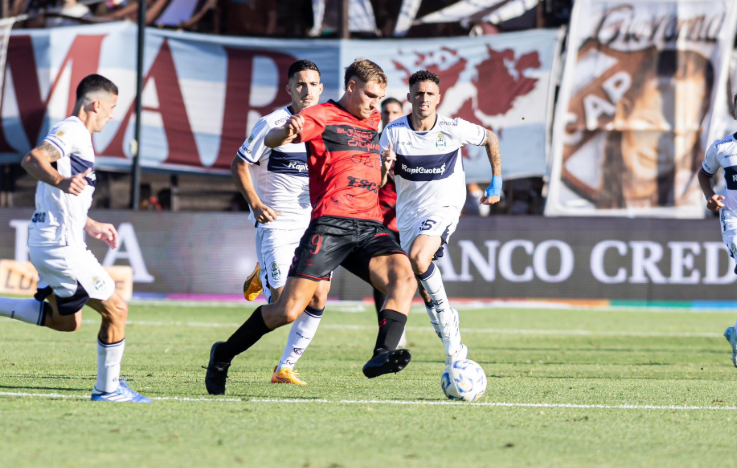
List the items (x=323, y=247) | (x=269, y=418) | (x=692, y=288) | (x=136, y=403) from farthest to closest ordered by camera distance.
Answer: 1. (x=692, y=288)
2. (x=323, y=247)
3. (x=136, y=403)
4. (x=269, y=418)

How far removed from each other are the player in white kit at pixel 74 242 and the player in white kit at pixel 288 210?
1790 millimetres

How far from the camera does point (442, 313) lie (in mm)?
7875

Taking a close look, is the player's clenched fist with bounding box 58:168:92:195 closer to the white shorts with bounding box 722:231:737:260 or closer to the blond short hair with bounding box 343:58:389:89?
the blond short hair with bounding box 343:58:389:89

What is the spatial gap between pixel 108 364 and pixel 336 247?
1.63m

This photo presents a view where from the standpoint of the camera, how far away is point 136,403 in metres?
6.21

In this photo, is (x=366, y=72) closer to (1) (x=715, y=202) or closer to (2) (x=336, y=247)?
(2) (x=336, y=247)

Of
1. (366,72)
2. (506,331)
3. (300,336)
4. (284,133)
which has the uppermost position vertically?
(366,72)

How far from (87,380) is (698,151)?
58.9 ft

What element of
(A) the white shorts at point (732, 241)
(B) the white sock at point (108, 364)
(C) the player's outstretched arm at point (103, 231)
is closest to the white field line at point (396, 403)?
(B) the white sock at point (108, 364)

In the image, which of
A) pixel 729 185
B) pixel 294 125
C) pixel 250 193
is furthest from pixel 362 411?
pixel 729 185

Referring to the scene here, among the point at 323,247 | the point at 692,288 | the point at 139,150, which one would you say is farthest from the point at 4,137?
the point at 323,247

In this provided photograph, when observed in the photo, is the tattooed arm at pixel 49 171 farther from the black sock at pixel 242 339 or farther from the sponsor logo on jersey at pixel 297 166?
the sponsor logo on jersey at pixel 297 166

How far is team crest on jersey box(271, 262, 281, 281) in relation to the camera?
8.09m

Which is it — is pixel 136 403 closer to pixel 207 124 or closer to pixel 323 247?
pixel 323 247
